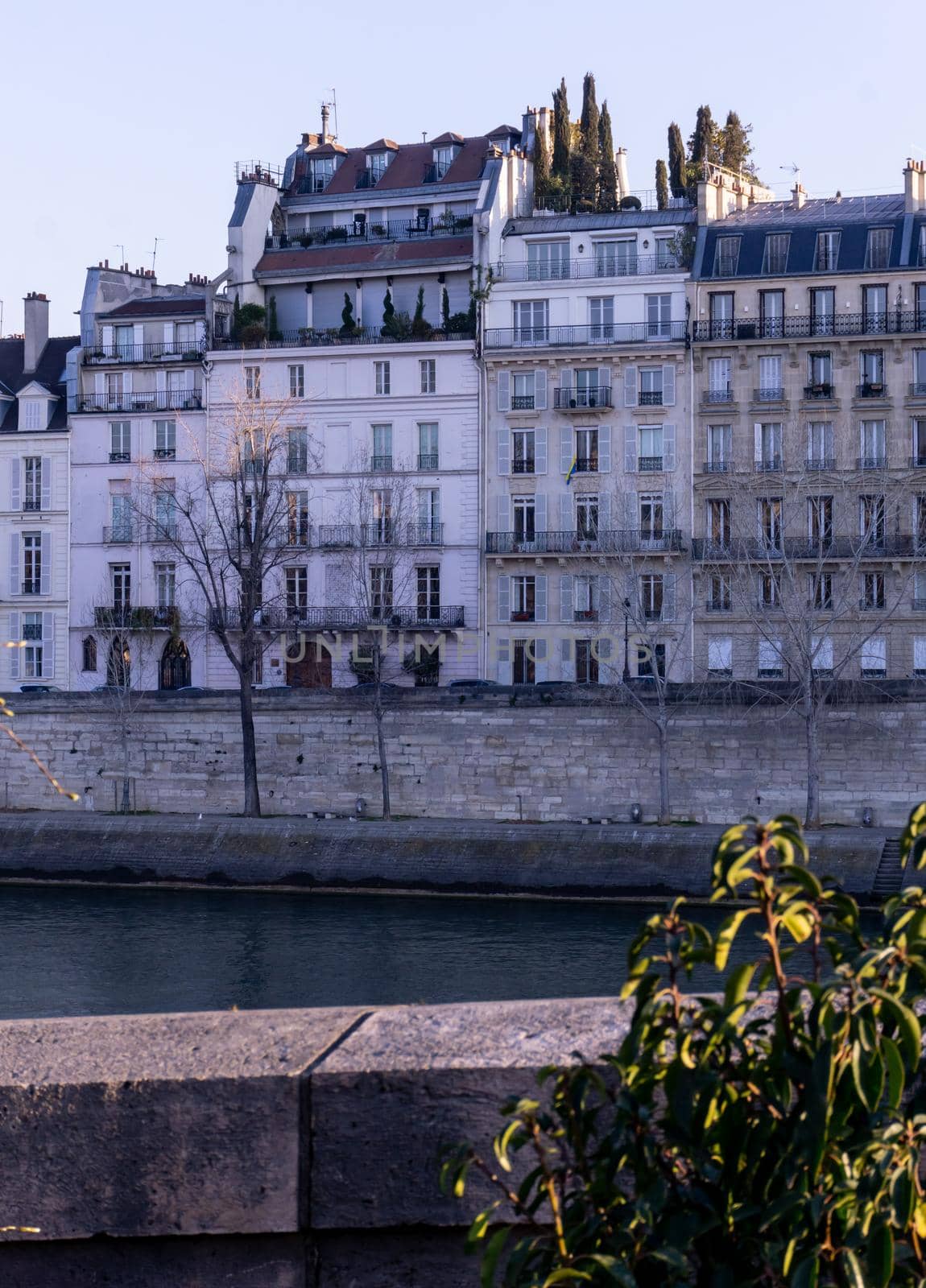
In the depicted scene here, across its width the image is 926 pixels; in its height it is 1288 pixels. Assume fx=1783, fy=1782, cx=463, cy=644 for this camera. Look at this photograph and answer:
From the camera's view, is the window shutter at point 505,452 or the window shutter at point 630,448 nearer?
the window shutter at point 630,448

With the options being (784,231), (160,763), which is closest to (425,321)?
(784,231)

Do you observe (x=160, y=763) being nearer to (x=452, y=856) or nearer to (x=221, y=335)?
(x=452, y=856)

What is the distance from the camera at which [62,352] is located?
48.7 metres

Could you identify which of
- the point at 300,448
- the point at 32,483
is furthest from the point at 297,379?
the point at 32,483

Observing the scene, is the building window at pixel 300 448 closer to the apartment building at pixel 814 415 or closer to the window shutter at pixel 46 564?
the window shutter at pixel 46 564

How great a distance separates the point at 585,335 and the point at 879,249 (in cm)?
707

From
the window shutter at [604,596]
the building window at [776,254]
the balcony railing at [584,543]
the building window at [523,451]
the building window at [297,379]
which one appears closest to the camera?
the window shutter at [604,596]

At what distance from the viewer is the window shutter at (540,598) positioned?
4244 cm

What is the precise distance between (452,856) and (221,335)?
19.3 m

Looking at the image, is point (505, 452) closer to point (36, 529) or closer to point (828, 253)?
point (828, 253)

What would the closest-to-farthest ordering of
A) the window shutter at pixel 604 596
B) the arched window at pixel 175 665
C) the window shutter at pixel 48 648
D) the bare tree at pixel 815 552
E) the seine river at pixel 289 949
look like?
1. the seine river at pixel 289 949
2. the bare tree at pixel 815 552
3. the window shutter at pixel 604 596
4. the arched window at pixel 175 665
5. the window shutter at pixel 48 648

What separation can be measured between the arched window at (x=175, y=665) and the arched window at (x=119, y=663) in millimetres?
935

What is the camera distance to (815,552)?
39.7 metres

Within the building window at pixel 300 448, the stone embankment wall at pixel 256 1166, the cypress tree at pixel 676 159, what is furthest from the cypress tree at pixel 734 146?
the stone embankment wall at pixel 256 1166
